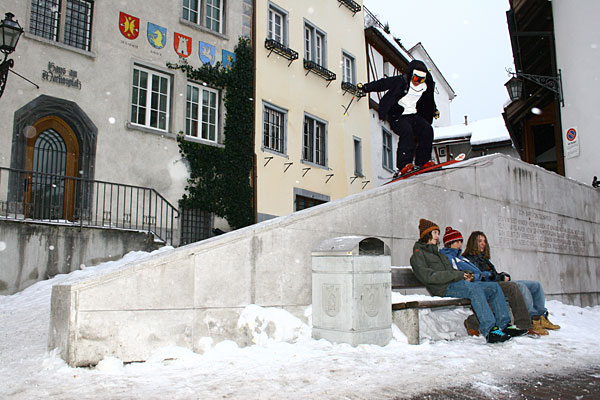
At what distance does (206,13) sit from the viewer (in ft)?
49.0

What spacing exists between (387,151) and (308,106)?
7.27 meters

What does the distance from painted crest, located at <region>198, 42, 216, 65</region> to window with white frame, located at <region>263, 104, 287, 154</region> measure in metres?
2.22

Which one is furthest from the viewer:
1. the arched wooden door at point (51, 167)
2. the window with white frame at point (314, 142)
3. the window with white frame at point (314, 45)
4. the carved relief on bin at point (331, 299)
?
the window with white frame at point (314, 45)

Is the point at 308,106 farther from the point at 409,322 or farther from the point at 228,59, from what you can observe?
the point at 409,322

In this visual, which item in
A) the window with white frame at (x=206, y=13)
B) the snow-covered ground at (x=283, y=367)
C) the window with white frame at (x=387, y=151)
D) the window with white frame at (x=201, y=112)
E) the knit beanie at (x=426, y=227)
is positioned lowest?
the snow-covered ground at (x=283, y=367)

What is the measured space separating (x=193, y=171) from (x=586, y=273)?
412 inches

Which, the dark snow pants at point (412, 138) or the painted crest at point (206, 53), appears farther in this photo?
the painted crest at point (206, 53)

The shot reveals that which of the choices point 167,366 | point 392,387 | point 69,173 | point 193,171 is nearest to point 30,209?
point 69,173

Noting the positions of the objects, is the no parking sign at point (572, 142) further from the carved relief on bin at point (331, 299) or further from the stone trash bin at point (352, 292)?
the carved relief on bin at point (331, 299)

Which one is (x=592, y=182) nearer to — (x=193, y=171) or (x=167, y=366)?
(x=193, y=171)

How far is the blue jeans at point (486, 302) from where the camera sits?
5.82 m

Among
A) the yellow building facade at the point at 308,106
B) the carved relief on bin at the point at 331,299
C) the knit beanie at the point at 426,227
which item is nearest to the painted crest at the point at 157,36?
the yellow building facade at the point at 308,106

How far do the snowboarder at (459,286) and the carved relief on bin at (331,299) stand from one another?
1422 millimetres

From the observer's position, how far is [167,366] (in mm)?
4355
